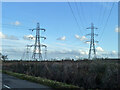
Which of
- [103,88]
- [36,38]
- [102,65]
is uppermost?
[36,38]

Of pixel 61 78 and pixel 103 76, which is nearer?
pixel 103 76

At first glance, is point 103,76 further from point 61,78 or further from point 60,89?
point 61,78

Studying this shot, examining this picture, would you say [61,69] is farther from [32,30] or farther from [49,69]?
[32,30]

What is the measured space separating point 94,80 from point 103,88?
1.41 m

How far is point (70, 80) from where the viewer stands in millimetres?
19344

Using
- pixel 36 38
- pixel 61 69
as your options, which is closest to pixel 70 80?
pixel 61 69

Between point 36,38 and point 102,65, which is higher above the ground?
point 36,38

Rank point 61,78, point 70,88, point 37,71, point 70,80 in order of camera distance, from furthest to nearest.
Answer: point 37,71, point 61,78, point 70,80, point 70,88

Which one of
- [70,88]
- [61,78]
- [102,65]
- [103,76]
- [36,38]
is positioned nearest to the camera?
[70,88]

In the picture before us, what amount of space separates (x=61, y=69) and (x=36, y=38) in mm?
22424

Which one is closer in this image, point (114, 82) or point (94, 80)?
point (114, 82)

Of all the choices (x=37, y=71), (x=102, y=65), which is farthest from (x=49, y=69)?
(x=102, y=65)

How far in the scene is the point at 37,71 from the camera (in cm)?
3009

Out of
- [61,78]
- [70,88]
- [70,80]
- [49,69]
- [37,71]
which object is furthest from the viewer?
[37,71]
